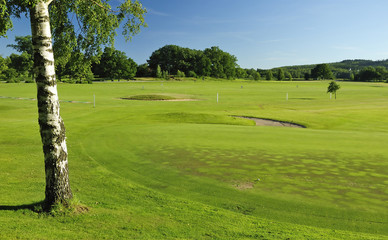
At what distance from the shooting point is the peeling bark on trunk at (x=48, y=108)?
23.8ft

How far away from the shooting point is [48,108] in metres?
7.34

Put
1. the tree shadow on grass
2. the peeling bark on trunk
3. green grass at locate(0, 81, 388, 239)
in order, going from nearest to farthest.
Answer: green grass at locate(0, 81, 388, 239), the peeling bark on trunk, the tree shadow on grass

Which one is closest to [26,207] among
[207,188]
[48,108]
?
[48,108]

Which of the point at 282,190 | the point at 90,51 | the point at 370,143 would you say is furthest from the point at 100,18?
the point at 370,143

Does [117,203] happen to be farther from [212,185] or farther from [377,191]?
[377,191]

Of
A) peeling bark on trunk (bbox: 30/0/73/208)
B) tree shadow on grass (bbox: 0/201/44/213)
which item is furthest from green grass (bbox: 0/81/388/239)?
peeling bark on trunk (bbox: 30/0/73/208)

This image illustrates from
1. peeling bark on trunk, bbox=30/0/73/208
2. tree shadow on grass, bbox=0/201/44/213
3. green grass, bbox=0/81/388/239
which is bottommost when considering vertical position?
green grass, bbox=0/81/388/239

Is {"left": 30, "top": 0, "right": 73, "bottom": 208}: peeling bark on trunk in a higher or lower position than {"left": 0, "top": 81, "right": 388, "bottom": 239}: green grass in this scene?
higher

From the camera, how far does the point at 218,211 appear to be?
800cm

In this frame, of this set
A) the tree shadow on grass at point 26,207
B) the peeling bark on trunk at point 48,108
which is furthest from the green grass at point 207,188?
the peeling bark on trunk at point 48,108

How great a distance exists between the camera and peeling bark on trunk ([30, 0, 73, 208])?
725cm

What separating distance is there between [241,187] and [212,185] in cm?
96

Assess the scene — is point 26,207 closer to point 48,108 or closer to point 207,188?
point 48,108

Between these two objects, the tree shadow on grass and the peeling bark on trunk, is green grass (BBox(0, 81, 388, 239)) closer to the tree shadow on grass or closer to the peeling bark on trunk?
the tree shadow on grass
